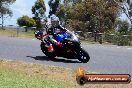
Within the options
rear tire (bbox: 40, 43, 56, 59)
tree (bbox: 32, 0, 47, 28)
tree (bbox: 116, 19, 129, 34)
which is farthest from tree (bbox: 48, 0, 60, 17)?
rear tire (bbox: 40, 43, 56, 59)

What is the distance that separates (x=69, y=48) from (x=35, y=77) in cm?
445

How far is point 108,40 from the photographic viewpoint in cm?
3150

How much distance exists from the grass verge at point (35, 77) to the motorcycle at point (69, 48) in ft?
7.21

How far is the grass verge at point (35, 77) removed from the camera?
841 centimetres

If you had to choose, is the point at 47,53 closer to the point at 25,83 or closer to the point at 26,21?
the point at 25,83

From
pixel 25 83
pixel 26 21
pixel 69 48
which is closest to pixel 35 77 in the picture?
pixel 25 83

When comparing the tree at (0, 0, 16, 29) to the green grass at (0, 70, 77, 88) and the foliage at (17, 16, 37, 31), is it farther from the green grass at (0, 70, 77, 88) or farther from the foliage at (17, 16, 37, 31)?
the green grass at (0, 70, 77, 88)

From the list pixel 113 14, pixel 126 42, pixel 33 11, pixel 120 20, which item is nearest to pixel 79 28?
pixel 113 14

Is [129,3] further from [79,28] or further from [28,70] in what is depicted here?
[28,70]

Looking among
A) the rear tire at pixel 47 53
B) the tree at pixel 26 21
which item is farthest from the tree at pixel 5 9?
the rear tire at pixel 47 53

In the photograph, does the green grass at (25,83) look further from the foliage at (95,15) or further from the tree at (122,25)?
the tree at (122,25)

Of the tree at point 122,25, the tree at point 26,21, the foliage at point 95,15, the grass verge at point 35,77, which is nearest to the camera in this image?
the grass verge at point 35,77

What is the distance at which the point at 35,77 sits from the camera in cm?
980

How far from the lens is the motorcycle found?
13984 millimetres
